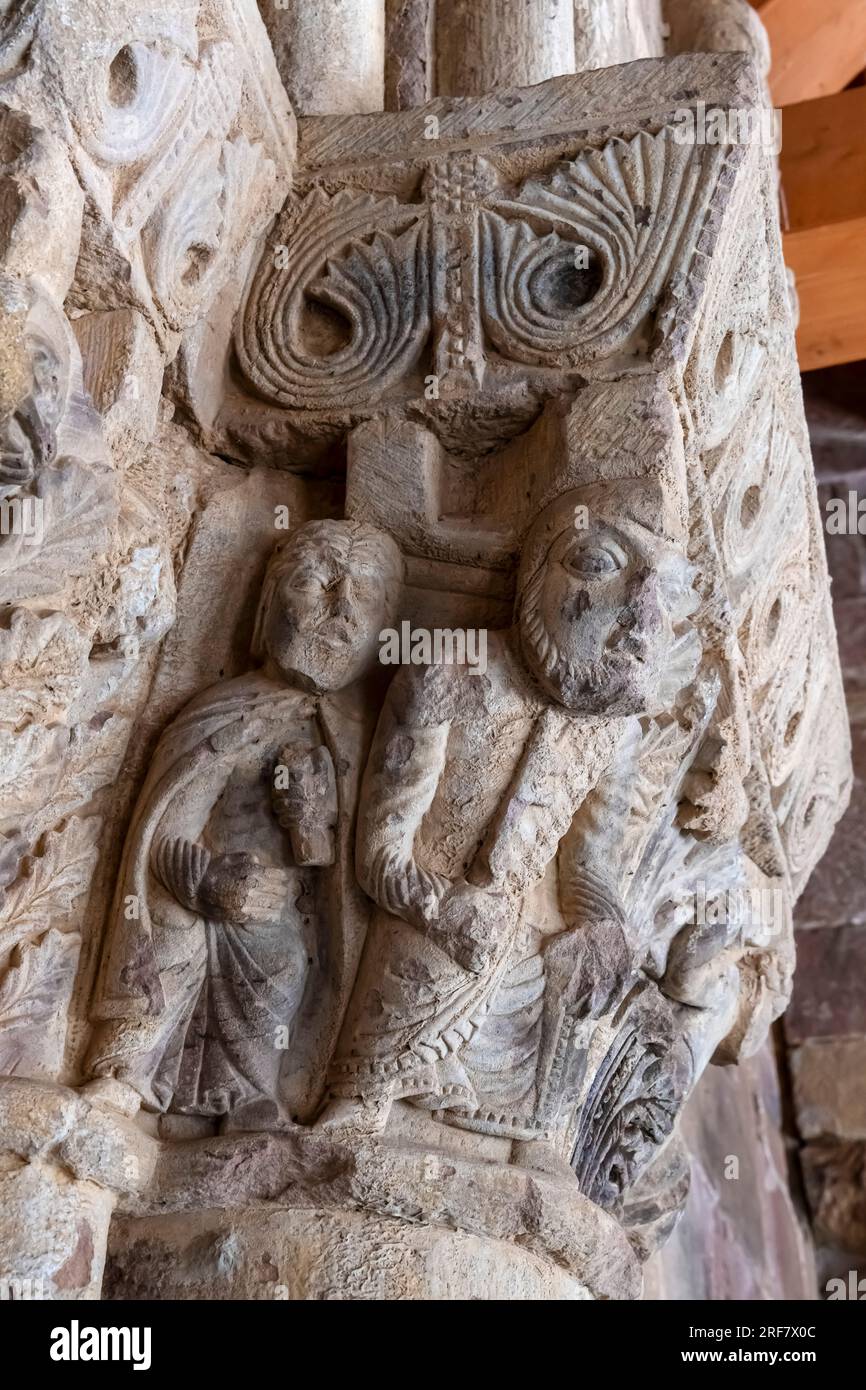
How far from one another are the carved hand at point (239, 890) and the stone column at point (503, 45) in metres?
1.18

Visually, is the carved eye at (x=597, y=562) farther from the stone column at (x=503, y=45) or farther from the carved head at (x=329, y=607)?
the stone column at (x=503, y=45)

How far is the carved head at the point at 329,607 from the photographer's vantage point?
1550 mm

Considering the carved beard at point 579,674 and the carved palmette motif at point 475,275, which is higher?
the carved palmette motif at point 475,275

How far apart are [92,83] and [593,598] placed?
2.32ft

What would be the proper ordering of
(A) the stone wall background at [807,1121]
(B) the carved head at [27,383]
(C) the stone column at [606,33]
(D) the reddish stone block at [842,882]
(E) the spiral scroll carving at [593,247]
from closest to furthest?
(B) the carved head at [27,383] → (E) the spiral scroll carving at [593,247] → (C) the stone column at [606,33] → (A) the stone wall background at [807,1121] → (D) the reddish stone block at [842,882]

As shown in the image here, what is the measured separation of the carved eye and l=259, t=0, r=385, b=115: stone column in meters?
0.82

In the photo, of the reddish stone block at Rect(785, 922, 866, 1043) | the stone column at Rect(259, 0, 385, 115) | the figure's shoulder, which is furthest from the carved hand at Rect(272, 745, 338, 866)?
the reddish stone block at Rect(785, 922, 866, 1043)

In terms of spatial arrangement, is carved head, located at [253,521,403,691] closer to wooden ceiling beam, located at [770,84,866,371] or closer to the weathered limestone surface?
the weathered limestone surface

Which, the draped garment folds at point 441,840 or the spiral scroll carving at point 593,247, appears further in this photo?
the spiral scroll carving at point 593,247

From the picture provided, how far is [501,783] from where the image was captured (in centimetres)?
153

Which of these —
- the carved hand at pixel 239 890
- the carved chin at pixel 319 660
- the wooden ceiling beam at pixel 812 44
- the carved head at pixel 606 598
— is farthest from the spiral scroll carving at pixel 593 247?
the wooden ceiling beam at pixel 812 44

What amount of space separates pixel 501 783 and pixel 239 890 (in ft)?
1.01

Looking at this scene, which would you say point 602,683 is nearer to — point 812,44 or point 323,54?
point 323,54
